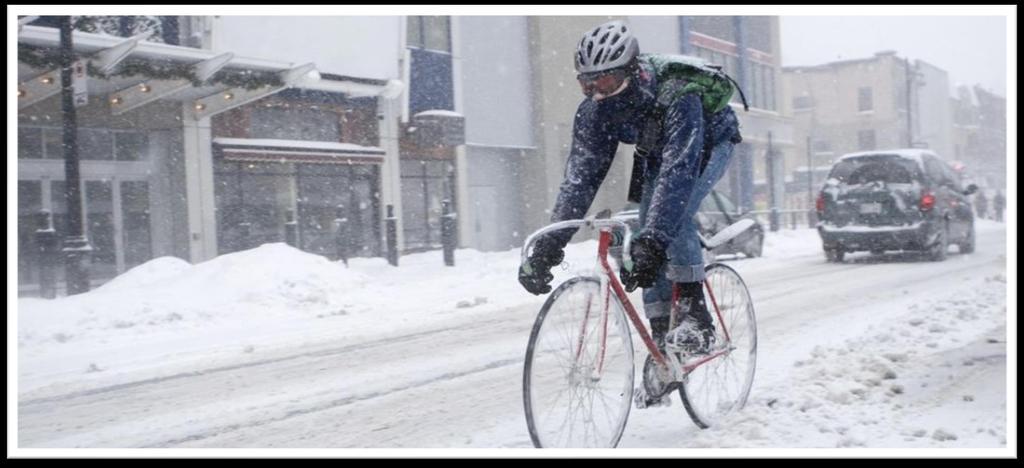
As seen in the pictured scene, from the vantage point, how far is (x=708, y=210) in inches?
533

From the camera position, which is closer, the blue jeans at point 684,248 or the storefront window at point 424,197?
the blue jeans at point 684,248

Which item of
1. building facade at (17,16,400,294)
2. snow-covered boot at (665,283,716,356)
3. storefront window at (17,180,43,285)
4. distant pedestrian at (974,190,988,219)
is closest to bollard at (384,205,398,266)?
building facade at (17,16,400,294)

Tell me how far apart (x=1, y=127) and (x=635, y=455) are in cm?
449

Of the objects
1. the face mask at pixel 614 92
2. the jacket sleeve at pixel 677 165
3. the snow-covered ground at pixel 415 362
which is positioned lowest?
the snow-covered ground at pixel 415 362

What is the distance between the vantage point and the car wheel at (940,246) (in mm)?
11281

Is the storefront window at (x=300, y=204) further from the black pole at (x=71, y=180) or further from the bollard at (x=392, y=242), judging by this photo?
the black pole at (x=71, y=180)

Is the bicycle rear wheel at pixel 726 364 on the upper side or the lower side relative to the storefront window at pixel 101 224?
lower

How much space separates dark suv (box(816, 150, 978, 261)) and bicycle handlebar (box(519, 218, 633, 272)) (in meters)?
8.66

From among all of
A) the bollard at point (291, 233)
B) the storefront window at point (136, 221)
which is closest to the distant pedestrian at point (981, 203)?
the bollard at point (291, 233)

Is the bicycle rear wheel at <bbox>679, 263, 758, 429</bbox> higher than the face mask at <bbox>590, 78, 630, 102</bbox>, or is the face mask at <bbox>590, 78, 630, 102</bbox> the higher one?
the face mask at <bbox>590, 78, 630, 102</bbox>

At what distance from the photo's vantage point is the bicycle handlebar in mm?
3201

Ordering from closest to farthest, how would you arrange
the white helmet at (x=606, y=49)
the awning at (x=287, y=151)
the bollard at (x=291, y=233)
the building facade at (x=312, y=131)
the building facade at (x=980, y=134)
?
1. the white helmet at (x=606, y=49)
2. the building facade at (x=980, y=134)
3. the building facade at (x=312, y=131)
4. the bollard at (x=291, y=233)
5. the awning at (x=287, y=151)

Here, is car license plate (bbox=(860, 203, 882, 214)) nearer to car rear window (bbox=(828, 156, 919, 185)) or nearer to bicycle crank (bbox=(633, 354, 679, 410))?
car rear window (bbox=(828, 156, 919, 185))

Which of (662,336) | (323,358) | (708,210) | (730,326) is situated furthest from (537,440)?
(708,210)
